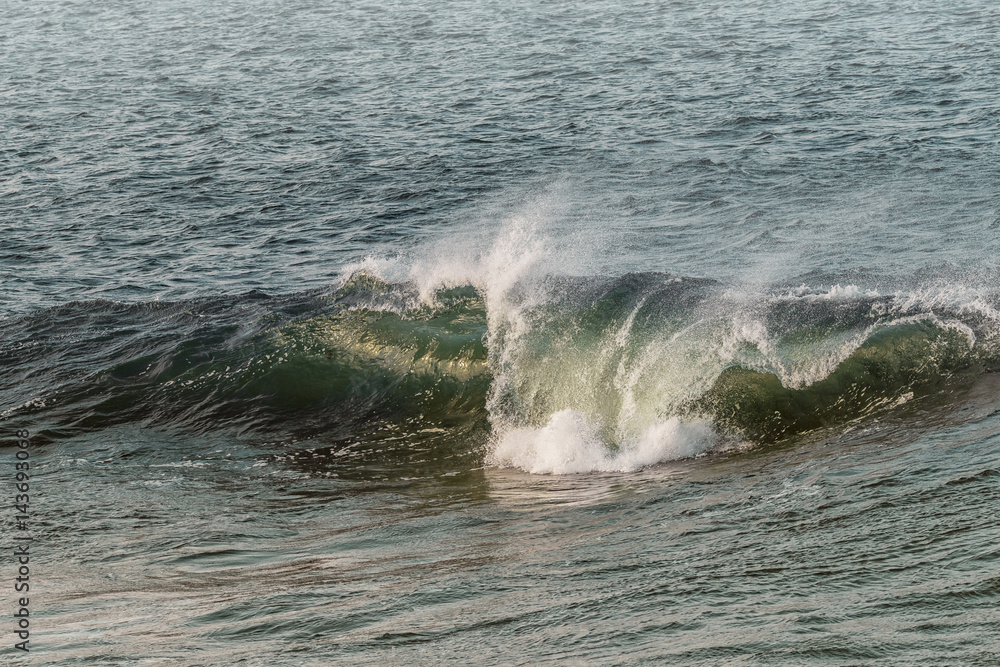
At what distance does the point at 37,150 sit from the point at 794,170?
A: 42.6ft

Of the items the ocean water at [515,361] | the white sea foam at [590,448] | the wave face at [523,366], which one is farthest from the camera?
the wave face at [523,366]

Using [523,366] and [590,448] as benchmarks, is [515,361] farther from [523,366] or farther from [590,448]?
[590,448]

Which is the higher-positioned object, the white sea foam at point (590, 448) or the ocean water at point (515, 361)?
the ocean water at point (515, 361)

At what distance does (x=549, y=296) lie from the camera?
10562 mm

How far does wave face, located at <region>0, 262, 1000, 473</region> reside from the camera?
27.6 feet

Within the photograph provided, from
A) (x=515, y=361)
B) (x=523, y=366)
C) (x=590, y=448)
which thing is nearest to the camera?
(x=590, y=448)

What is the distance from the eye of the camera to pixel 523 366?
9.54 meters

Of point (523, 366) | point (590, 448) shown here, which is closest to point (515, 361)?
point (523, 366)

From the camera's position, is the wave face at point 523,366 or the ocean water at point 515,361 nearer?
the ocean water at point 515,361

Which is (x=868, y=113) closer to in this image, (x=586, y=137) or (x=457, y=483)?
(x=586, y=137)

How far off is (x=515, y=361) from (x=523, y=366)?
0.16 m

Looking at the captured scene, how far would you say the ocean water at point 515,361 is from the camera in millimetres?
5082

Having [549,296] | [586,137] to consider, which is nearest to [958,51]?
[586,137]

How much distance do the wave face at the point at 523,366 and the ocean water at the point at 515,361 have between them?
0.14ft
